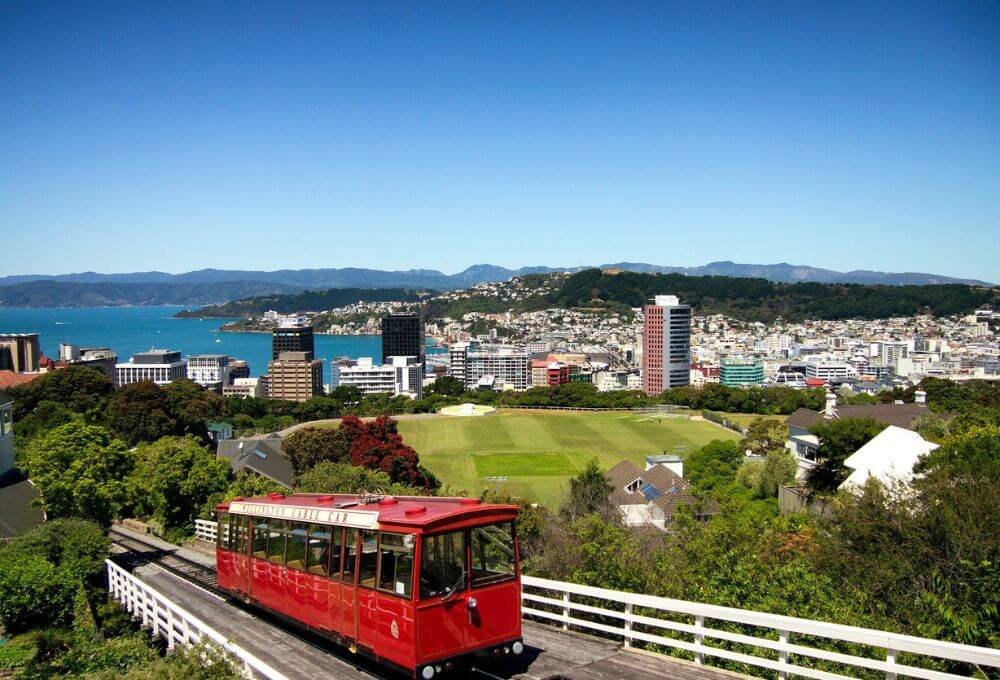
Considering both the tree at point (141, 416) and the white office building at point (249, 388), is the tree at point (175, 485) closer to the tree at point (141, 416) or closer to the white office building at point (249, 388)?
the tree at point (141, 416)

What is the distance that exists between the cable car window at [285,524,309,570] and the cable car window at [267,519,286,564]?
154 mm

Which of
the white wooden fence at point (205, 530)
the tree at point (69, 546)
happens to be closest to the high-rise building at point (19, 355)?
the white wooden fence at point (205, 530)

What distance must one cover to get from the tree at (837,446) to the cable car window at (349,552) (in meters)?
27.2

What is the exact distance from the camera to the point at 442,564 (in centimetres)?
819

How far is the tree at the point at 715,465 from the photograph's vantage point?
4297cm

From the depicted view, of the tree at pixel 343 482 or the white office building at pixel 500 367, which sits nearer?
the tree at pixel 343 482

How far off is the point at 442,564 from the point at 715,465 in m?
39.8

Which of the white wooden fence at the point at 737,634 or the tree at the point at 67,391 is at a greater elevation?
the white wooden fence at the point at 737,634

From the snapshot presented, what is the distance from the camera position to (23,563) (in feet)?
42.4

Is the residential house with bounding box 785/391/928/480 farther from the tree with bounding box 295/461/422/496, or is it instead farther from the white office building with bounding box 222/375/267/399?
the white office building with bounding box 222/375/267/399

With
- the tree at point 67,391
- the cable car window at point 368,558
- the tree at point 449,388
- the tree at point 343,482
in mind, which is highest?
the cable car window at point 368,558

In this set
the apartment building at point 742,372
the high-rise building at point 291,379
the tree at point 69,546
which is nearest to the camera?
the tree at point 69,546

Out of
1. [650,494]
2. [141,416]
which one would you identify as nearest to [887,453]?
[650,494]

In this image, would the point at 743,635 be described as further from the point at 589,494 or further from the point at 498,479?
the point at 498,479
